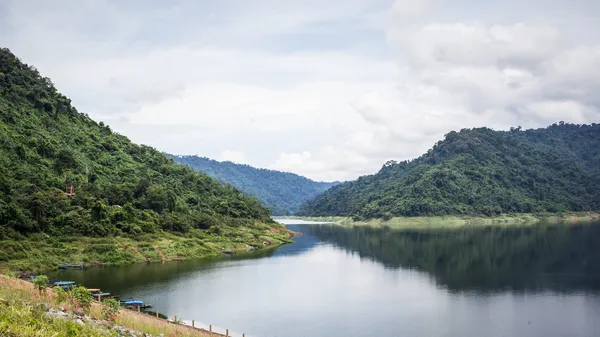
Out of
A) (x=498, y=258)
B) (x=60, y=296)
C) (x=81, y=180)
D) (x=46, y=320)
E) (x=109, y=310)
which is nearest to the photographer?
(x=46, y=320)

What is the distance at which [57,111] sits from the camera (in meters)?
117

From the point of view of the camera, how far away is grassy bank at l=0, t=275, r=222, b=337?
1734cm

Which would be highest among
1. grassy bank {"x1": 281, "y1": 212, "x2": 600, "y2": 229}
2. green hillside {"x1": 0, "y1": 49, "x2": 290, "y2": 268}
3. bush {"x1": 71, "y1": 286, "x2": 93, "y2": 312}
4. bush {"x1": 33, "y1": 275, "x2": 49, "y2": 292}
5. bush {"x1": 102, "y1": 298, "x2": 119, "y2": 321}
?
green hillside {"x1": 0, "y1": 49, "x2": 290, "y2": 268}

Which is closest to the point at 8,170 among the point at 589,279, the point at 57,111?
the point at 57,111

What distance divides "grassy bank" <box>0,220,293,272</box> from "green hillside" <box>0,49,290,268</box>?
88 centimetres

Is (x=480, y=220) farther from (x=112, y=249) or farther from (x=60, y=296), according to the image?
(x=60, y=296)

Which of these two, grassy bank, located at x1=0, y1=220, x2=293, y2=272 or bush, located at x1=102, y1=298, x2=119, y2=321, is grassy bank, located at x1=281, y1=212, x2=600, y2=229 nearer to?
grassy bank, located at x1=0, y1=220, x2=293, y2=272

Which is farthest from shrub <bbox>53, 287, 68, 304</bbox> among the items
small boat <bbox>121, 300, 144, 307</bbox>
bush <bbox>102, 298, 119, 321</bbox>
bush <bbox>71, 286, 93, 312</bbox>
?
small boat <bbox>121, 300, 144, 307</bbox>

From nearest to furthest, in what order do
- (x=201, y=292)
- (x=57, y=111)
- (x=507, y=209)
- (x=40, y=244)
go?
(x=201, y=292) < (x=40, y=244) < (x=57, y=111) < (x=507, y=209)

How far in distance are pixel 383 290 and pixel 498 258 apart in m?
32.1

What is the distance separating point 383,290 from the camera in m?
57.3

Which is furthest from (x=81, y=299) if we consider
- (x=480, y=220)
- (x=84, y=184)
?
(x=480, y=220)

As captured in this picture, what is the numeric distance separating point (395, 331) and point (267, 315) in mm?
12017

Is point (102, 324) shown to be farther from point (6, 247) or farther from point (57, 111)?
point (57, 111)
